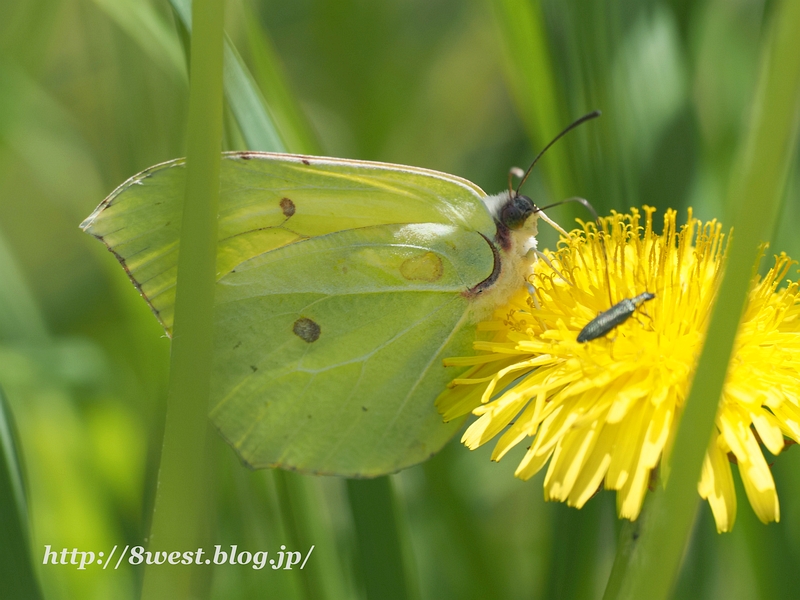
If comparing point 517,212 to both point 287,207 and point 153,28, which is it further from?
point 153,28

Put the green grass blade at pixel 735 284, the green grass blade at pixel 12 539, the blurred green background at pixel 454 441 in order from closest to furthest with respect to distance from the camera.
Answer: the green grass blade at pixel 735 284, the green grass blade at pixel 12 539, the blurred green background at pixel 454 441

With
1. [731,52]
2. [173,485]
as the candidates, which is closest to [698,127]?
[731,52]

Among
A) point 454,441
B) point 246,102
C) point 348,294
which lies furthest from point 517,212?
point 454,441

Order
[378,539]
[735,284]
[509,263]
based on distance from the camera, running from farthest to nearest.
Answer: [509,263] < [378,539] < [735,284]

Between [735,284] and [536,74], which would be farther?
[536,74]

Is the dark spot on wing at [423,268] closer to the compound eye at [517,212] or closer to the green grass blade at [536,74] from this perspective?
the compound eye at [517,212]

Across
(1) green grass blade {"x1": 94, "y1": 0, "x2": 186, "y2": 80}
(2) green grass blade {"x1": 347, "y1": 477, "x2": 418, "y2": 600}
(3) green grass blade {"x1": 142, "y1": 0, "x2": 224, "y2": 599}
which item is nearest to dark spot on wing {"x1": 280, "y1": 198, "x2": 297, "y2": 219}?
(1) green grass blade {"x1": 94, "y1": 0, "x2": 186, "y2": 80}

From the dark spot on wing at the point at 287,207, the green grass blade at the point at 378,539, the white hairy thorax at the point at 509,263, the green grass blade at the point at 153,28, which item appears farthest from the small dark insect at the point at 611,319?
the green grass blade at the point at 153,28
